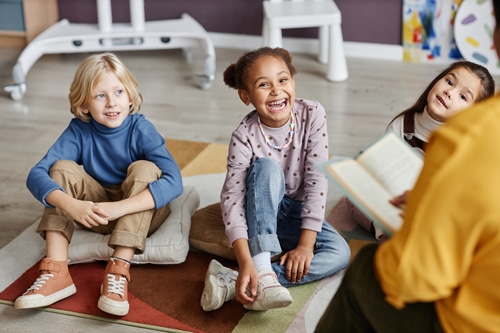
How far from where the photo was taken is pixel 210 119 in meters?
2.98

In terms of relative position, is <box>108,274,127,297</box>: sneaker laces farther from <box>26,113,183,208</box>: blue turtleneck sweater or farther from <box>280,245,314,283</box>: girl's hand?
<box>280,245,314,283</box>: girl's hand

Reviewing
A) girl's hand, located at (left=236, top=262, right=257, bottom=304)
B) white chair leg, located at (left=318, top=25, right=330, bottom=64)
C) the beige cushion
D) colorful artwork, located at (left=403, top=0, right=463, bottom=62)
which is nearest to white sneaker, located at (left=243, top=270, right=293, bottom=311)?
girl's hand, located at (left=236, top=262, right=257, bottom=304)

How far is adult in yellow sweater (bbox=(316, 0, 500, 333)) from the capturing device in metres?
0.90

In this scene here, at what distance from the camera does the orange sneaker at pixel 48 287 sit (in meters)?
1.72

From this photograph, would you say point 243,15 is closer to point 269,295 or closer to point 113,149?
point 113,149

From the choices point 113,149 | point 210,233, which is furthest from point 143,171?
point 210,233

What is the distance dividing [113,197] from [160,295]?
1.11ft

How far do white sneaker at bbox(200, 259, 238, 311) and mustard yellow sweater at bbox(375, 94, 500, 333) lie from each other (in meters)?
0.73

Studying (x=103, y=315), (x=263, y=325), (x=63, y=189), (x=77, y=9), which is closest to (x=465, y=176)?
(x=263, y=325)

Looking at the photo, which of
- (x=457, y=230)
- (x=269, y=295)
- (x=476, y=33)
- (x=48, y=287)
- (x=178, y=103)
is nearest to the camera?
(x=457, y=230)

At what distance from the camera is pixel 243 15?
3891 millimetres

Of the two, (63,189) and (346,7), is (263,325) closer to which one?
(63,189)

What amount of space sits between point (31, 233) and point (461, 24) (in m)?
2.29

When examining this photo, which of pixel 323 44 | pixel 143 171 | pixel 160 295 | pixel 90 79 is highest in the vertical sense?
pixel 90 79
